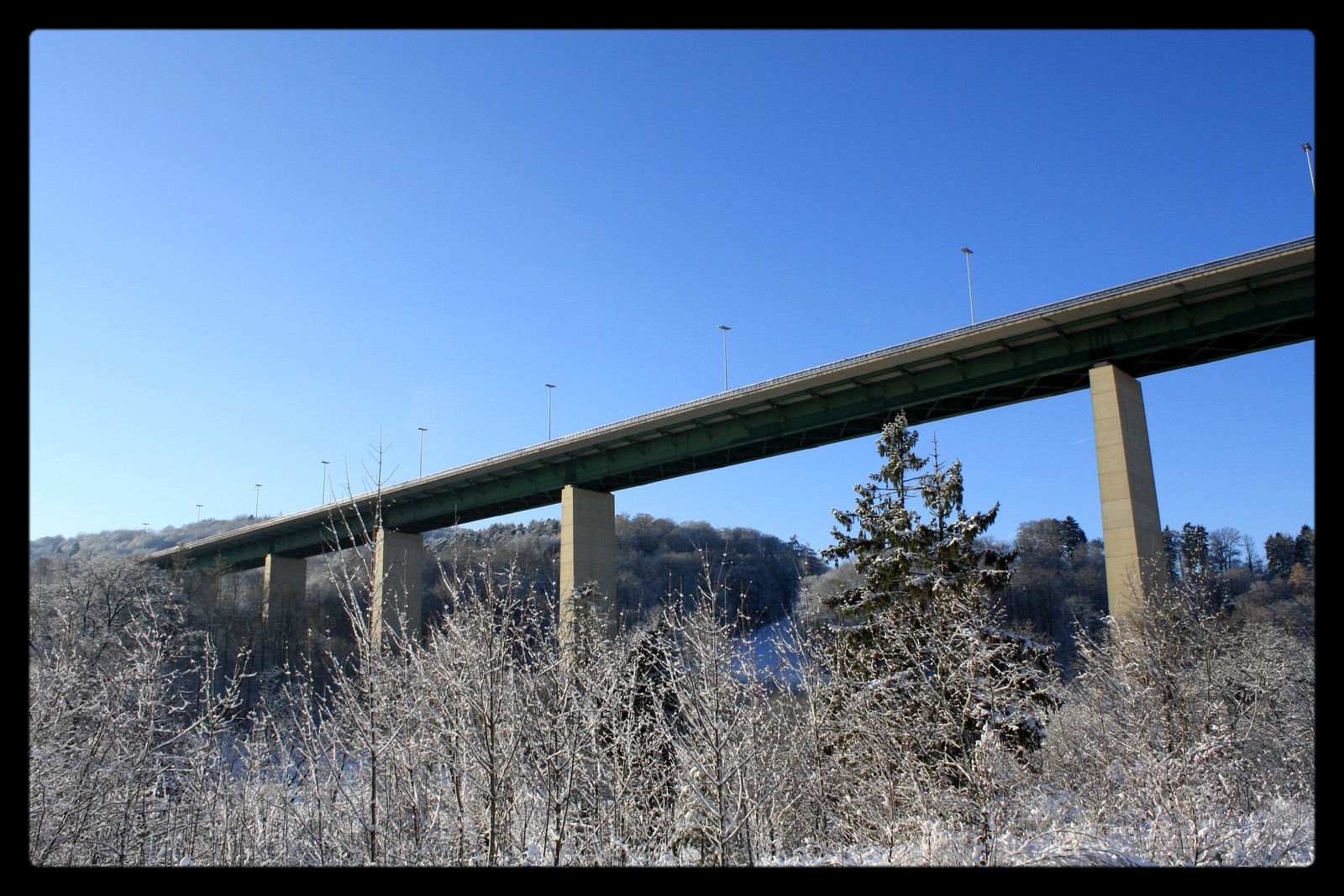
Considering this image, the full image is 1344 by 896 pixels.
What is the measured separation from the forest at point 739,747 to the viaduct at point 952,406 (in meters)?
3.08

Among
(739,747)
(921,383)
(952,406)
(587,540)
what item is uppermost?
(921,383)

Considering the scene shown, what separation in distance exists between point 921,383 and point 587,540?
19732mm

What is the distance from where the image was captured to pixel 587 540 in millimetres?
48406

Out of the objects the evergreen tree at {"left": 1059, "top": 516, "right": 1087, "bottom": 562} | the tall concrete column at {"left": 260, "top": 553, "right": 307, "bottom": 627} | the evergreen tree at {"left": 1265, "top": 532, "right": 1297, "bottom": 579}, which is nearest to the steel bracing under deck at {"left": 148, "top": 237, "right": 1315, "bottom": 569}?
the tall concrete column at {"left": 260, "top": 553, "right": 307, "bottom": 627}

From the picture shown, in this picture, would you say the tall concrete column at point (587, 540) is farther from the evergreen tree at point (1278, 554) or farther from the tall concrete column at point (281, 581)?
the evergreen tree at point (1278, 554)

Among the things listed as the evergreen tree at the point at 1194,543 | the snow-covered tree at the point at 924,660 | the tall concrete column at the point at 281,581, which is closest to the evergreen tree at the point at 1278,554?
the evergreen tree at the point at 1194,543

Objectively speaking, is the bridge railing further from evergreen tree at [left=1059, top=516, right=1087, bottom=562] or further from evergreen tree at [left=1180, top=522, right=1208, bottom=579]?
evergreen tree at [left=1059, top=516, right=1087, bottom=562]

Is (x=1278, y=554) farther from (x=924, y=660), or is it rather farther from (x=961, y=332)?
(x=924, y=660)

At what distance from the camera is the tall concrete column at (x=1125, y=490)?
29.5 meters

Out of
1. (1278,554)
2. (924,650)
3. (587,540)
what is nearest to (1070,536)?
(1278,554)

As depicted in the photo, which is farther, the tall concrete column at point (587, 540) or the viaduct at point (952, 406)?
the tall concrete column at point (587, 540)

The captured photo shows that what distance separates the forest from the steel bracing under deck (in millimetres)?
6034
